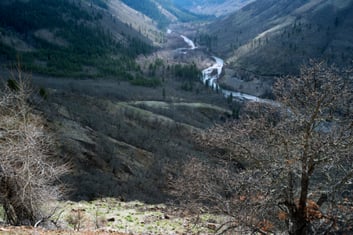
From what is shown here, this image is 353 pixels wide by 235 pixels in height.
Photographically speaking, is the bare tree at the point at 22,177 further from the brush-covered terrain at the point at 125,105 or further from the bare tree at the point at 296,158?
the bare tree at the point at 296,158

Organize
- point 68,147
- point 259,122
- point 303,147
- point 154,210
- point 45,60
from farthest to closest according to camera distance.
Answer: point 45,60, point 68,147, point 154,210, point 259,122, point 303,147

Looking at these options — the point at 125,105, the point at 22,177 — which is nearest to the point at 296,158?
the point at 22,177

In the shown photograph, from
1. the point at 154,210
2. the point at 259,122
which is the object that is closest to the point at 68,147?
the point at 154,210

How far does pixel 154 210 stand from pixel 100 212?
484 cm

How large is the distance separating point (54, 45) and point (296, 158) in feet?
574

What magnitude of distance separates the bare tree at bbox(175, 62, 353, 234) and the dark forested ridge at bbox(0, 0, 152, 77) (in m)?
120

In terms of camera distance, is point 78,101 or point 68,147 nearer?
point 68,147

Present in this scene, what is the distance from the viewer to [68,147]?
112 ft

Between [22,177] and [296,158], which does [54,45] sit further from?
[296,158]

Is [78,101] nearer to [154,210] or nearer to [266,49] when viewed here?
[154,210]

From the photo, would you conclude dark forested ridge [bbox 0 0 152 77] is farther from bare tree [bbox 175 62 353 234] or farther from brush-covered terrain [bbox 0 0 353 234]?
bare tree [bbox 175 62 353 234]

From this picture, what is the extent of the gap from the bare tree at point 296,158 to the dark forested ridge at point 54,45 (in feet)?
393

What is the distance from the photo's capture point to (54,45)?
168250 mm

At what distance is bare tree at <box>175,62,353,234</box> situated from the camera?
11680mm
